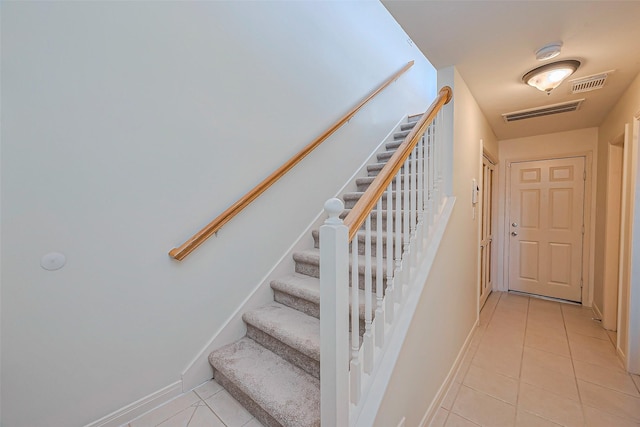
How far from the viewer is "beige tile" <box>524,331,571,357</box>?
241 centimetres

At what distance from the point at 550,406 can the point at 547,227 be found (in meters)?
2.67

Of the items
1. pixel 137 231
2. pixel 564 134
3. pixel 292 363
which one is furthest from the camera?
pixel 564 134

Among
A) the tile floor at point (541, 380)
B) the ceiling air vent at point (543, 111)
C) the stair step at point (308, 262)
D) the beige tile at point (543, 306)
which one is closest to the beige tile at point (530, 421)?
the tile floor at point (541, 380)

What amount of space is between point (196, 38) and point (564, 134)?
4283 mm

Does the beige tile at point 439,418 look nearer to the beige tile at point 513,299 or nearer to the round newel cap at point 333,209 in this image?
the round newel cap at point 333,209

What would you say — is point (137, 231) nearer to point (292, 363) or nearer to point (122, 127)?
point (122, 127)

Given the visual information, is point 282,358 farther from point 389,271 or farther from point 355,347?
point 389,271

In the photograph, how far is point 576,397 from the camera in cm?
184

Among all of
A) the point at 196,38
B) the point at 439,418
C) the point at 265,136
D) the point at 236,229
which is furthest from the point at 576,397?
the point at 196,38

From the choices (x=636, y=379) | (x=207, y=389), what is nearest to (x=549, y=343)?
(x=636, y=379)

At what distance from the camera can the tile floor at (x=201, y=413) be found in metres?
1.38

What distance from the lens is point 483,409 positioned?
5.78 ft

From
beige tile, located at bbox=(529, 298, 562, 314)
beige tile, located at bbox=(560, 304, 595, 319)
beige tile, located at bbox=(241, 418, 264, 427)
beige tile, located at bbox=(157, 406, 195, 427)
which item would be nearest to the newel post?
beige tile, located at bbox=(241, 418, 264, 427)

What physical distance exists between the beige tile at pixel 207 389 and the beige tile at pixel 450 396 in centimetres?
148
